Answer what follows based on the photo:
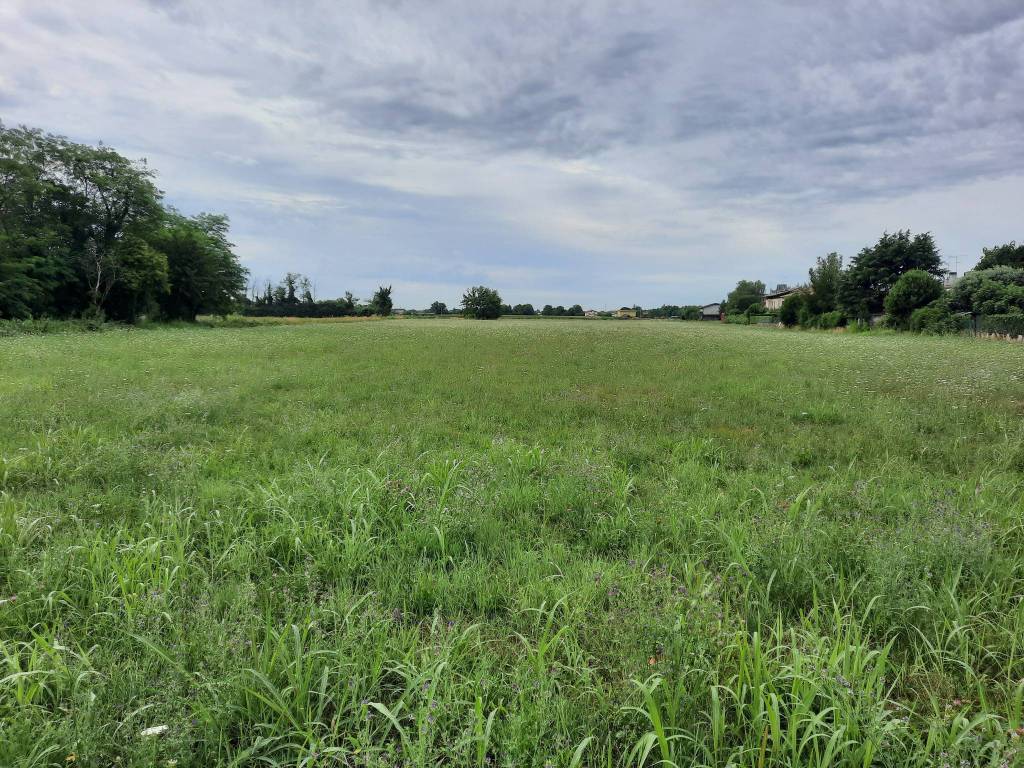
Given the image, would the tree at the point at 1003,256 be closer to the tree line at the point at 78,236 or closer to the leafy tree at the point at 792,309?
the leafy tree at the point at 792,309

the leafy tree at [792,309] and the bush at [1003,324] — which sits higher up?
the leafy tree at [792,309]

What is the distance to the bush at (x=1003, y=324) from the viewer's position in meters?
27.2

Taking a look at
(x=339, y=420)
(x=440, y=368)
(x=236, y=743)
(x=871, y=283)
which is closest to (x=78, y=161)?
(x=440, y=368)

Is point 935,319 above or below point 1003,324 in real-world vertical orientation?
above

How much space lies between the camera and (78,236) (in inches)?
1415

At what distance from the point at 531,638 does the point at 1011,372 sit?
1556cm

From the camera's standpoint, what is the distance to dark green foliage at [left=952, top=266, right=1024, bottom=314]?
1222 inches

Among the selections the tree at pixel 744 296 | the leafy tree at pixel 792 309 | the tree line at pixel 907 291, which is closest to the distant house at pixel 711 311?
the tree at pixel 744 296

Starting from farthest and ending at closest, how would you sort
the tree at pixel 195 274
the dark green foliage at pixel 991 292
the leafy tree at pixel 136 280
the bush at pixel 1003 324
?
1. the tree at pixel 195 274
2. the leafy tree at pixel 136 280
3. the dark green foliage at pixel 991 292
4. the bush at pixel 1003 324

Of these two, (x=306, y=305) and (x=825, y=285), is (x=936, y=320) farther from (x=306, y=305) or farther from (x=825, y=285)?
A: (x=306, y=305)

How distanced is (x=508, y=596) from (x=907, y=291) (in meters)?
47.3

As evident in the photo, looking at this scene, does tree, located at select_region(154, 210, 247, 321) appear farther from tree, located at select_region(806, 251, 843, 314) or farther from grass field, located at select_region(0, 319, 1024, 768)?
tree, located at select_region(806, 251, 843, 314)

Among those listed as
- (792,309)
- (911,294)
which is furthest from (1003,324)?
(792,309)

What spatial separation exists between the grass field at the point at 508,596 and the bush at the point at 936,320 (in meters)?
34.9
